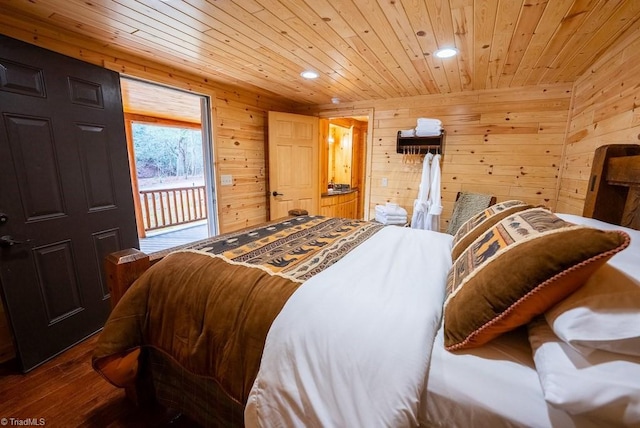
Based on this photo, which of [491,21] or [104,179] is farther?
[104,179]

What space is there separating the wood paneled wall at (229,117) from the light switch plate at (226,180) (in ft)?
0.13

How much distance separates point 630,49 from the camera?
5.22ft

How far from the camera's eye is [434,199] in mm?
3008

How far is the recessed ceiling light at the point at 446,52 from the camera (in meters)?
1.93

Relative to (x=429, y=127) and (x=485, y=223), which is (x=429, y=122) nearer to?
(x=429, y=127)

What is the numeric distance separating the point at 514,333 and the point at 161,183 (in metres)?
6.57

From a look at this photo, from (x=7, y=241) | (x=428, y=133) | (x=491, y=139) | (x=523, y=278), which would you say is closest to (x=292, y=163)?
(x=428, y=133)

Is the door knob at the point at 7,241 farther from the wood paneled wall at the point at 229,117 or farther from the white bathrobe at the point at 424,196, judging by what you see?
the white bathrobe at the point at 424,196

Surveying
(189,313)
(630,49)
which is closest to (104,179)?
(189,313)

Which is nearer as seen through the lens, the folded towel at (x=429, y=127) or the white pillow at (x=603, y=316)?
the white pillow at (x=603, y=316)

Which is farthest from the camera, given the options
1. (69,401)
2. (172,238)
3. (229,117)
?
(172,238)

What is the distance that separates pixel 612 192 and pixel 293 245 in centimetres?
159

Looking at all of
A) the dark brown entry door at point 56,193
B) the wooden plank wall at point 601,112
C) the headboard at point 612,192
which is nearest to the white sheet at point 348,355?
the headboard at point 612,192

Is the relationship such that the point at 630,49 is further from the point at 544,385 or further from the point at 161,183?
the point at 161,183
